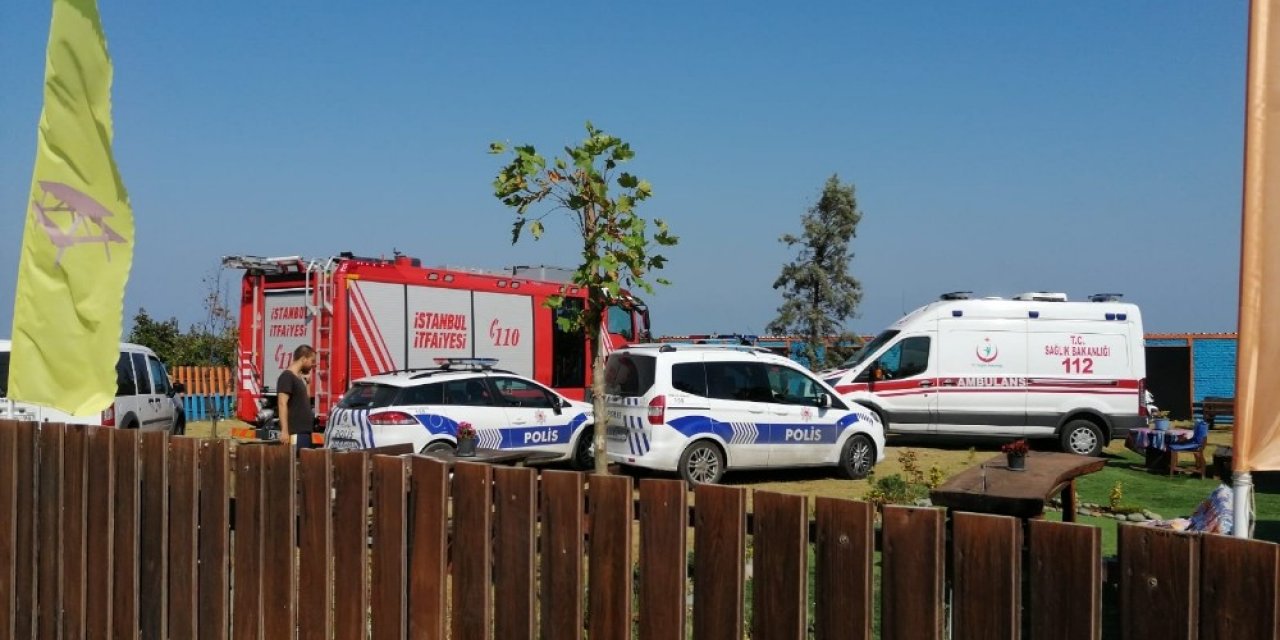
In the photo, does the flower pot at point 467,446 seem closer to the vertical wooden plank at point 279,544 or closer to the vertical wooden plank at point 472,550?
the vertical wooden plank at point 279,544

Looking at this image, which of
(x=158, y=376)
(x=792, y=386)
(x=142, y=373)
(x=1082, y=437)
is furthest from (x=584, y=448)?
(x=1082, y=437)

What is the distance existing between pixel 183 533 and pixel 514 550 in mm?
1764

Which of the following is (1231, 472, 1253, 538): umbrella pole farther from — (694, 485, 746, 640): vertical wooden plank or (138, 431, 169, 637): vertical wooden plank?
(138, 431, 169, 637): vertical wooden plank

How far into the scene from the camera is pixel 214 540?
14.6 ft

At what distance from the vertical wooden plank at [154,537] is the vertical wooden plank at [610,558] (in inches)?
85.6

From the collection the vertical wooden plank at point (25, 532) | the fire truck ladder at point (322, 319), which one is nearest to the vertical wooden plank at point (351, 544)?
the vertical wooden plank at point (25, 532)

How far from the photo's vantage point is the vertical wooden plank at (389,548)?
3857mm

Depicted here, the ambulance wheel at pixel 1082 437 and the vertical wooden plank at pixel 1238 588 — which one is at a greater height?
the vertical wooden plank at pixel 1238 588

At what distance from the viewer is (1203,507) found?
6.40 meters

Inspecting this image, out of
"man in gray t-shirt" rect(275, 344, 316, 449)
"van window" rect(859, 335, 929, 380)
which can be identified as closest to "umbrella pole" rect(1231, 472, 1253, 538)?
"man in gray t-shirt" rect(275, 344, 316, 449)

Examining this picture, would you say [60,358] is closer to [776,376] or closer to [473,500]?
[473,500]

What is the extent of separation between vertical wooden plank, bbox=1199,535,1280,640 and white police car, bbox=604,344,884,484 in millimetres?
10470

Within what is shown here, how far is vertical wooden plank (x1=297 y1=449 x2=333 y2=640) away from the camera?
13.3 ft

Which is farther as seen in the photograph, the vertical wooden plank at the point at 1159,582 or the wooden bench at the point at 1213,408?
the wooden bench at the point at 1213,408
